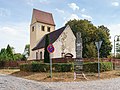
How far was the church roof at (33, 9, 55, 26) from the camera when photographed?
5214cm

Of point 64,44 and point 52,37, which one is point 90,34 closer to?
point 52,37

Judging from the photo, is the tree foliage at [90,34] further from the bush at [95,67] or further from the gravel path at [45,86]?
the gravel path at [45,86]

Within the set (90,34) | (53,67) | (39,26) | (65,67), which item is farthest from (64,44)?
(65,67)

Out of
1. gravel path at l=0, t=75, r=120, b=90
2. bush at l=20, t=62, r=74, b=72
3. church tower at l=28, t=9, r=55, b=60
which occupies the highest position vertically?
church tower at l=28, t=9, r=55, b=60

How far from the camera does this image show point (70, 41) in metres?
43.8

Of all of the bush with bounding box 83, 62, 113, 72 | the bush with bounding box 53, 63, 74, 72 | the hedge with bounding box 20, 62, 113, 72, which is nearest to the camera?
the bush with bounding box 83, 62, 113, 72

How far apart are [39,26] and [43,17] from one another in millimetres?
3453

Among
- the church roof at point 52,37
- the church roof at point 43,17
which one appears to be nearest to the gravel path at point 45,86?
the church roof at point 52,37

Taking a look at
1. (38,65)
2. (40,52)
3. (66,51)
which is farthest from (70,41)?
(38,65)

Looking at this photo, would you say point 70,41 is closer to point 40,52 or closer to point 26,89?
point 40,52

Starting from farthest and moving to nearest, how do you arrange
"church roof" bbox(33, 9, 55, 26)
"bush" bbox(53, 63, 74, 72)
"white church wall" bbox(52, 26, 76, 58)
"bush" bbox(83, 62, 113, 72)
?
"church roof" bbox(33, 9, 55, 26), "white church wall" bbox(52, 26, 76, 58), "bush" bbox(53, 63, 74, 72), "bush" bbox(83, 62, 113, 72)

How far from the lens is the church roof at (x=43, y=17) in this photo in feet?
171

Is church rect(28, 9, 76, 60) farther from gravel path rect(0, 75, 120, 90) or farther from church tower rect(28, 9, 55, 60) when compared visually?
gravel path rect(0, 75, 120, 90)

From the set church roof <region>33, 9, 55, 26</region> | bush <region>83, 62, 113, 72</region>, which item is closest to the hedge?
bush <region>83, 62, 113, 72</region>
